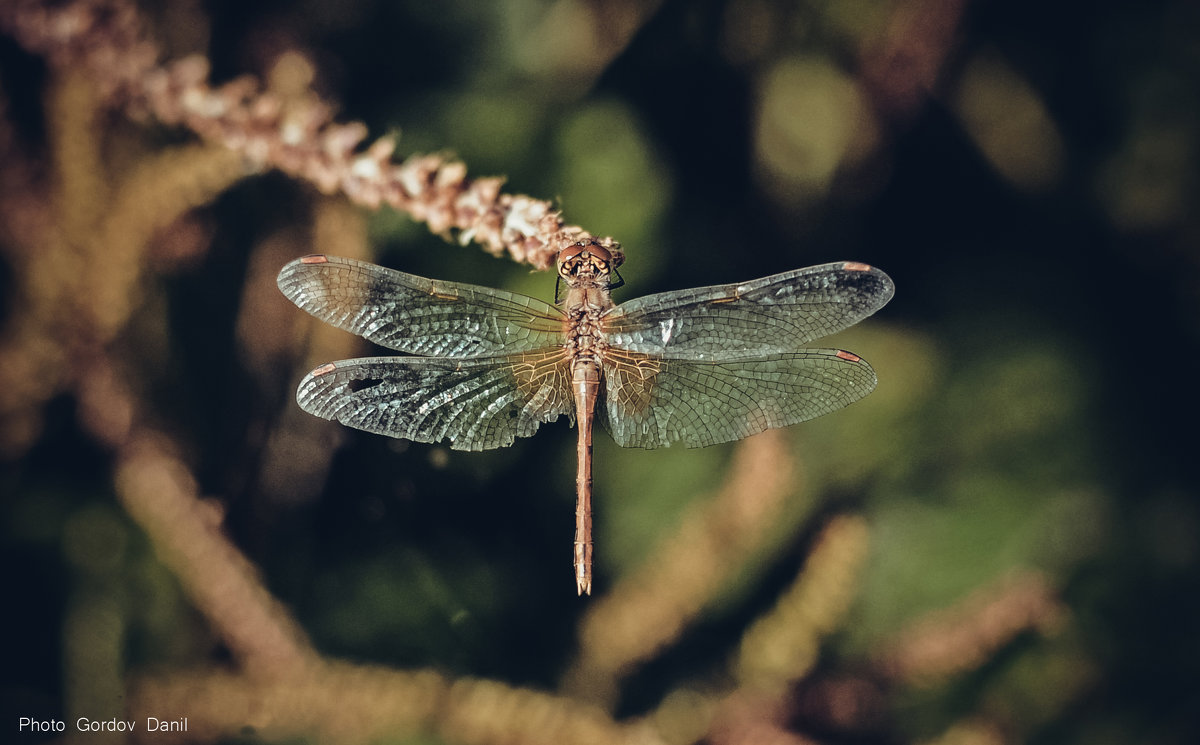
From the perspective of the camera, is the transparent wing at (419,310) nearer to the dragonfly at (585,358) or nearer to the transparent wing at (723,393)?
the dragonfly at (585,358)

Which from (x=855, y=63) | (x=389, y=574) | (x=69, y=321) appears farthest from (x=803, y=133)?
(x=69, y=321)

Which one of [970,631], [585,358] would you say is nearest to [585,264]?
[585,358]

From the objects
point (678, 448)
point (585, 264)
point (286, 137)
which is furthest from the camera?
point (678, 448)

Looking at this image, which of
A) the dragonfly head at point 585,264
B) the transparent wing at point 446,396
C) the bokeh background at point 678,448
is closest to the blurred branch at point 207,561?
the bokeh background at point 678,448

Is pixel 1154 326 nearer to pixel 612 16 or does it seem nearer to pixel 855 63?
pixel 855 63

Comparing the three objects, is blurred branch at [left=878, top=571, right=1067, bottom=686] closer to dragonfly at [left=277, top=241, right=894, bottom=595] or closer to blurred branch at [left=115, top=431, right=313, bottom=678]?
dragonfly at [left=277, top=241, right=894, bottom=595]

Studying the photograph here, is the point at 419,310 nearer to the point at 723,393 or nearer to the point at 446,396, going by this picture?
the point at 446,396
